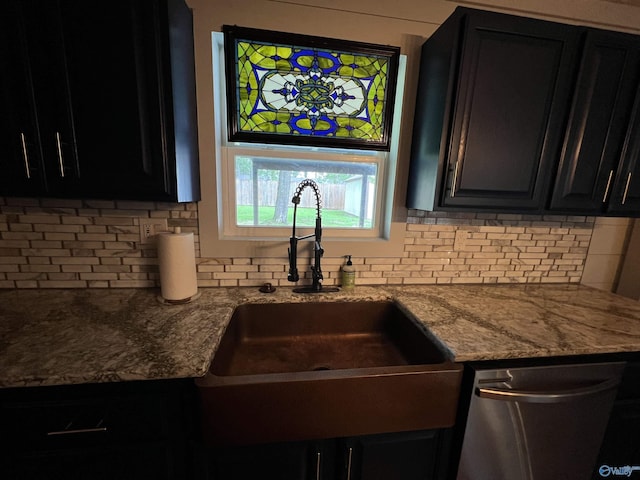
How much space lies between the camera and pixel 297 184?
4.91ft

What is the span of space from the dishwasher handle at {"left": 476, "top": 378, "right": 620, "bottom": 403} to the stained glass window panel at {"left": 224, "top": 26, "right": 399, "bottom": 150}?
1.23 meters

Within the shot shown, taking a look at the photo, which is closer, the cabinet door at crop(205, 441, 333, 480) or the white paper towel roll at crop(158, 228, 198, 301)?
the cabinet door at crop(205, 441, 333, 480)

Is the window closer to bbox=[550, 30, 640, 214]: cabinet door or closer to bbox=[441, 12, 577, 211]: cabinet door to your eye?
bbox=[441, 12, 577, 211]: cabinet door

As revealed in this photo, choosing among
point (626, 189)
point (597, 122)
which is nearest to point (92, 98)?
point (597, 122)

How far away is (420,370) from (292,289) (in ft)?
2.53

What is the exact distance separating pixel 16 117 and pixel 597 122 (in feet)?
7.91

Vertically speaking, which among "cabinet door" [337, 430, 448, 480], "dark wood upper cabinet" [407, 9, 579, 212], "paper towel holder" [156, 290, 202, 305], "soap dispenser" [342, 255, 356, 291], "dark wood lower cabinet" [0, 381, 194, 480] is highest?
"dark wood upper cabinet" [407, 9, 579, 212]

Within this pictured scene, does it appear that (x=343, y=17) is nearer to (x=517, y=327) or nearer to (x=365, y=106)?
(x=365, y=106)

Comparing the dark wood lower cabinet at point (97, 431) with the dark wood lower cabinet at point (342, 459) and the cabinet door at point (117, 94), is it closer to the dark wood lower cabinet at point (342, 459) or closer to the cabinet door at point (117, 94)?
the dark wood lower cabinet at point (342, 459)

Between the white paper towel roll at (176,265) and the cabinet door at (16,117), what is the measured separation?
0.47 meters

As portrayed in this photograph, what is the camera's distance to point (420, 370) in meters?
0.89

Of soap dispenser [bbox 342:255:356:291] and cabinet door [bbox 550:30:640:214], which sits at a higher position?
cabinet door [bbox 550:30:640:214]

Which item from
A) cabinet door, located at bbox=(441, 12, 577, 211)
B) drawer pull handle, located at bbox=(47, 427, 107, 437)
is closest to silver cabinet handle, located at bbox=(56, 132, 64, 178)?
drawer pull handle, located at bbox=(47, 427, 107, 437)

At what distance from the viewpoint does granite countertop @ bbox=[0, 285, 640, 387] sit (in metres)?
0.79
